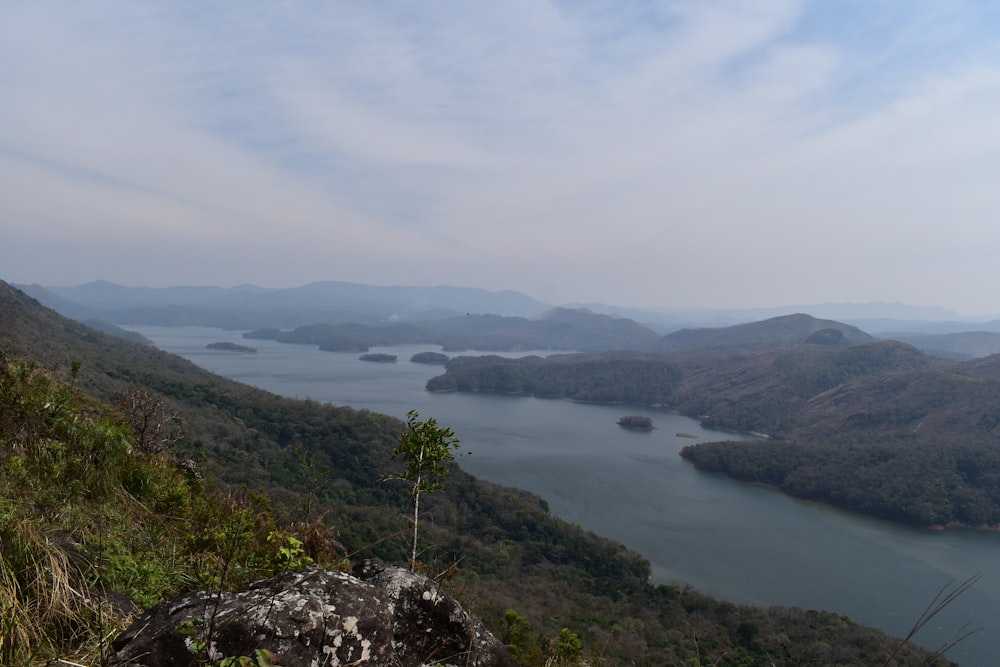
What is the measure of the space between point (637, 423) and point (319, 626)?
69.1m

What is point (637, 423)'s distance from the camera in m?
67.8

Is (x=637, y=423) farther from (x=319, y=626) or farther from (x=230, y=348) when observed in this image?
(x=230, y=348)

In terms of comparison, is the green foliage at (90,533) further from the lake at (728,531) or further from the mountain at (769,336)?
the mountain at (769,336)

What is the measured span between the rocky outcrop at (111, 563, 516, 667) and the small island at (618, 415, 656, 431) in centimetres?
6734

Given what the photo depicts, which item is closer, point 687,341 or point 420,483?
point 420,483

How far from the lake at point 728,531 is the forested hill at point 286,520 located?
19.1 ft

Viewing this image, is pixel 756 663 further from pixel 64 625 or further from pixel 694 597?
pixel 64 625

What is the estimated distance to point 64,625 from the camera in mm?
1976

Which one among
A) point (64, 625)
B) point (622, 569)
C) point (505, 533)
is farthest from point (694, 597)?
point (64, 625)

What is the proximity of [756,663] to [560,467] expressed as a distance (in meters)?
30.8

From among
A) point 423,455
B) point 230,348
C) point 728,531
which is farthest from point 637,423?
point 230,348

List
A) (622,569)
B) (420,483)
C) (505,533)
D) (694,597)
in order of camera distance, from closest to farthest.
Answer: (420,483)
(694,597)
(622,569)
(505,533)

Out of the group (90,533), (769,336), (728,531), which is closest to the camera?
(90,533)

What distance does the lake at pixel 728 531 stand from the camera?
26719mm
